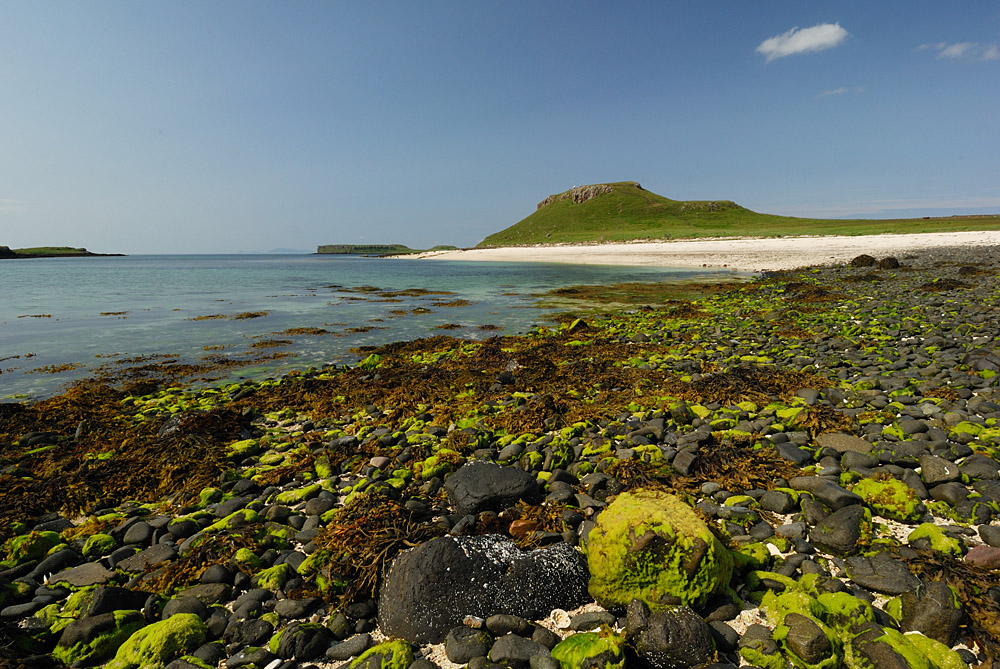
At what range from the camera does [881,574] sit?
3.38 meters

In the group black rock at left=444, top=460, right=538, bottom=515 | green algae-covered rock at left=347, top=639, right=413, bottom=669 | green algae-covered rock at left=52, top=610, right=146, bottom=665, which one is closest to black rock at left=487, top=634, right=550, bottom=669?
green algae-covered rock at left=347, top=639, right=413, bottom=669

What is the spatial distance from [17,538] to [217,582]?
270 cm

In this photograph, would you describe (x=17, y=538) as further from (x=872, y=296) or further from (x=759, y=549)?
(x=872, y=296)

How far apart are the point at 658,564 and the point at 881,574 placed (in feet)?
5.86

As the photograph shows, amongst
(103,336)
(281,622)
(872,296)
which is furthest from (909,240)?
(103,336)

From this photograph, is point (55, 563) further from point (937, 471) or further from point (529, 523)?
point (937, 471)

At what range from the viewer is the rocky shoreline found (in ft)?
10.1

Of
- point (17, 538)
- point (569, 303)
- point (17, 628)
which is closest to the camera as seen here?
point (17, 628)

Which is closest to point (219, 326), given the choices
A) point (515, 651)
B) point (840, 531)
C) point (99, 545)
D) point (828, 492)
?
point (99, 545)

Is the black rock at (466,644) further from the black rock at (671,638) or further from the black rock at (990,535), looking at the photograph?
the black rock at (990,535)

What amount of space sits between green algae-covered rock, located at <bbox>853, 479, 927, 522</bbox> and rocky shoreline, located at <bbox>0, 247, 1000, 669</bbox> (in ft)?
0.06

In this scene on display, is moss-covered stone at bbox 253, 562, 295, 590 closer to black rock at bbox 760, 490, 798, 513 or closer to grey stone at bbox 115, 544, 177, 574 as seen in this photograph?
grey stone at bbox 115, 544, 177, 574

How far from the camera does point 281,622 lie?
3469mm

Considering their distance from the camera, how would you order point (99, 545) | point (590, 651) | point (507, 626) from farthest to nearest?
point (99, 545) → point (507, 626) → point (590, 651)
